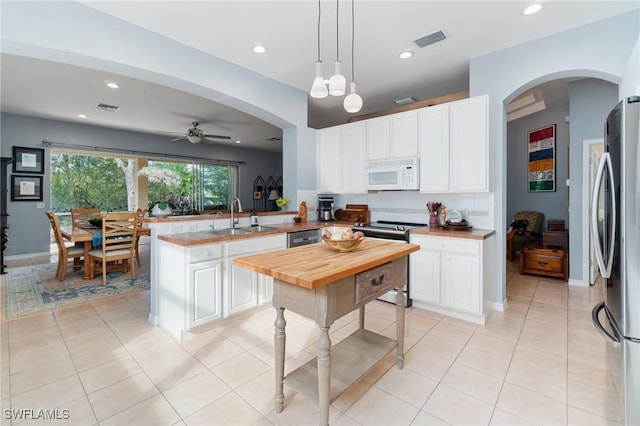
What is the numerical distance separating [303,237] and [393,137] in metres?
1.72

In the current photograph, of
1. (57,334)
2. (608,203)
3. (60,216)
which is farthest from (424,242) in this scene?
(60,216)

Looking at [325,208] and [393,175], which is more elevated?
[393,175]

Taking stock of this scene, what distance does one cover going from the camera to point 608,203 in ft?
5.07

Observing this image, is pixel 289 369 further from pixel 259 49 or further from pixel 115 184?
pixel 115 184

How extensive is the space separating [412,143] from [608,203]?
2146 millimetres

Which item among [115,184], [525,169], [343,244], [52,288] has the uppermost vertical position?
[525,169]

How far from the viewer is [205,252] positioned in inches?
103

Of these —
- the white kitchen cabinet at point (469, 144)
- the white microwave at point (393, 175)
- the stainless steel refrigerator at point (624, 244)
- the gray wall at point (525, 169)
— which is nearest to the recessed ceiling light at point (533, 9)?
the white kitchen cabinet at point (469, 144)

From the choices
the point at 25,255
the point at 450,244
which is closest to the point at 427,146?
the point at 450,244

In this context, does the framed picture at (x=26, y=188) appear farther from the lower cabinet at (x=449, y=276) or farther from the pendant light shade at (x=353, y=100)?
the lower cabinet at (x=449, y=276)

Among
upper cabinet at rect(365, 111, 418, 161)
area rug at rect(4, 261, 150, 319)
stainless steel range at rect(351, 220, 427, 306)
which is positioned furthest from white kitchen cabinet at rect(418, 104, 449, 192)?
area rug at rect(4, 261, 150, 319)

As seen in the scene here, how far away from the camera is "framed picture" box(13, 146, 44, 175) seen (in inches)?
221

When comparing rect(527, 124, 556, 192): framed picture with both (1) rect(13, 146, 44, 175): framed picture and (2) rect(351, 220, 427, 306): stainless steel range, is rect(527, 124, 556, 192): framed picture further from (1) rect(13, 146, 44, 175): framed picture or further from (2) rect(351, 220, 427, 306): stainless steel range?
(1) rect(13, 146, 44, 175): framed picture

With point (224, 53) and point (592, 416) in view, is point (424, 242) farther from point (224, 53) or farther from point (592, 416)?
point (224, 53)
